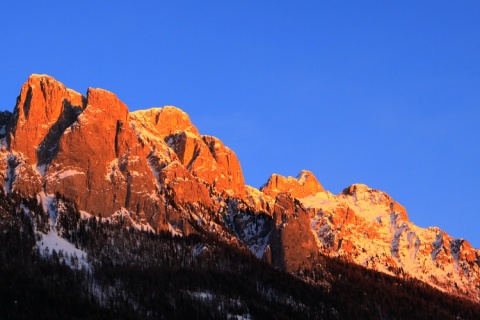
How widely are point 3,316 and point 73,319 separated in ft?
49.3

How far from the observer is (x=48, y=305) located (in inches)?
7840

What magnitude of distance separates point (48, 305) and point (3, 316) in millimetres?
12404

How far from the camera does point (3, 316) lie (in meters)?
189

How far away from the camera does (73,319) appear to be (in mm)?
194625

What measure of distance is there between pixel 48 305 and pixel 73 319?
8211 millimetres
